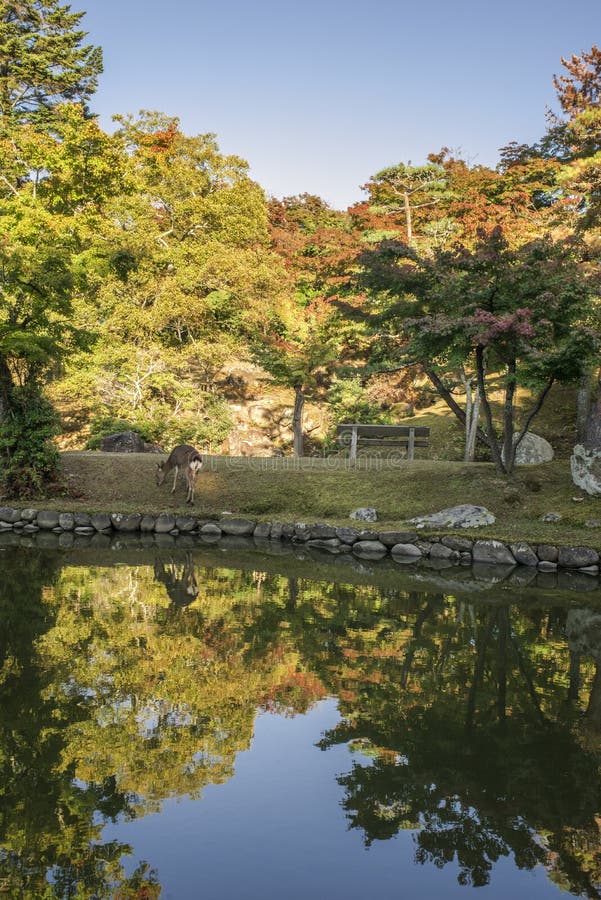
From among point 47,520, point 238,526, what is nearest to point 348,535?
point 238,526

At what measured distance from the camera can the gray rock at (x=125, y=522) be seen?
15.2 meters

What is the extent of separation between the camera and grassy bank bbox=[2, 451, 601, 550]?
14383mm

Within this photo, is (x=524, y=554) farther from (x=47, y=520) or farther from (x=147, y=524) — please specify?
(x=47, y=520)

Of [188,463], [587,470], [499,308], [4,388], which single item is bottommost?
[188,463]

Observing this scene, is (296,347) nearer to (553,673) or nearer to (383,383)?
(383,383)

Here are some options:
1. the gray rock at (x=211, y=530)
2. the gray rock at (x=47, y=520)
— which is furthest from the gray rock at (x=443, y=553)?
the gray rock at (x=47, y=520)

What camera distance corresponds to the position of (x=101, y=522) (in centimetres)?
1511

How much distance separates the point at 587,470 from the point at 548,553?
321 cm

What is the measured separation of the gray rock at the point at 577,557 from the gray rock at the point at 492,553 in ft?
2.84

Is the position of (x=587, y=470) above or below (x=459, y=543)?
above

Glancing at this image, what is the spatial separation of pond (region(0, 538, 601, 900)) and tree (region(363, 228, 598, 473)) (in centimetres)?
630

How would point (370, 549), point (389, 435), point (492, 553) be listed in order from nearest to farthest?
1. point (492, 553)
2. point (370, 549)
3. point (389, 435)

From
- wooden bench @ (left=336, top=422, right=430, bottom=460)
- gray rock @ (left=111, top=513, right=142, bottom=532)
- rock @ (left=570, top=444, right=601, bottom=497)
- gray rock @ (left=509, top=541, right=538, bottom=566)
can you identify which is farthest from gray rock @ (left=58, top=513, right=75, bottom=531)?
rock @ (left=570, top=444, right=601, bottom=497)

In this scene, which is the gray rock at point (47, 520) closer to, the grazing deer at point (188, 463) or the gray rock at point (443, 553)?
the grazing deer at point (188, 463)
